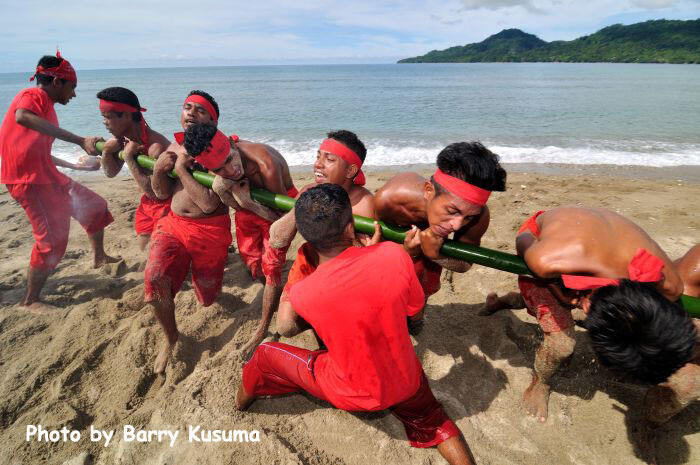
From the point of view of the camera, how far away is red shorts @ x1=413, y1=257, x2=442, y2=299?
108 inches

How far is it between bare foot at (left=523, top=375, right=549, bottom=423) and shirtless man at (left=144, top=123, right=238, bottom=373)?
2.62 meters

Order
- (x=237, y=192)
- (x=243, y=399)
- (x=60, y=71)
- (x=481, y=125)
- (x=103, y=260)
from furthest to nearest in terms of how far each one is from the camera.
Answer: (x=481, y=125) → (x=103, y=260) → (x=60, y=71) → (x=237, y=192) → (x=243, y=399)

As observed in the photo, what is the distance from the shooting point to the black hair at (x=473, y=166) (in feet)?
6.96

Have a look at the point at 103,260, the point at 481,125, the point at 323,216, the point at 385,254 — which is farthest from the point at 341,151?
the point at 481,125

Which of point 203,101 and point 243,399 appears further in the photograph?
point 203,101

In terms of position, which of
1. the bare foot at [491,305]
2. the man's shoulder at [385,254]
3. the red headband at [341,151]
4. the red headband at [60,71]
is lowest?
the bare foot at [491,305]

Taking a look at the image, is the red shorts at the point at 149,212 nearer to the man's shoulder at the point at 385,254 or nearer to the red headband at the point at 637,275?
the man's shoulder at the point at 385,254

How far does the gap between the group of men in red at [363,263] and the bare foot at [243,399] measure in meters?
0.01

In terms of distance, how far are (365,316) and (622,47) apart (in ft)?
383

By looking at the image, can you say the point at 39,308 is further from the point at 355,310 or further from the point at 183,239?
the point at 355,310

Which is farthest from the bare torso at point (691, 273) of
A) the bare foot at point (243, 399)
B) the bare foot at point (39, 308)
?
the bare foot at point (39, 308)

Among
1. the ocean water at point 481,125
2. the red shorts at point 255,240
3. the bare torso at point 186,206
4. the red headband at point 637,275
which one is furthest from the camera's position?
the ocean water at point 481,125

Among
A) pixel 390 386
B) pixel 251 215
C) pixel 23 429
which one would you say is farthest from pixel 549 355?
pixel 23 429

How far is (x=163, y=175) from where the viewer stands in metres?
3.33
